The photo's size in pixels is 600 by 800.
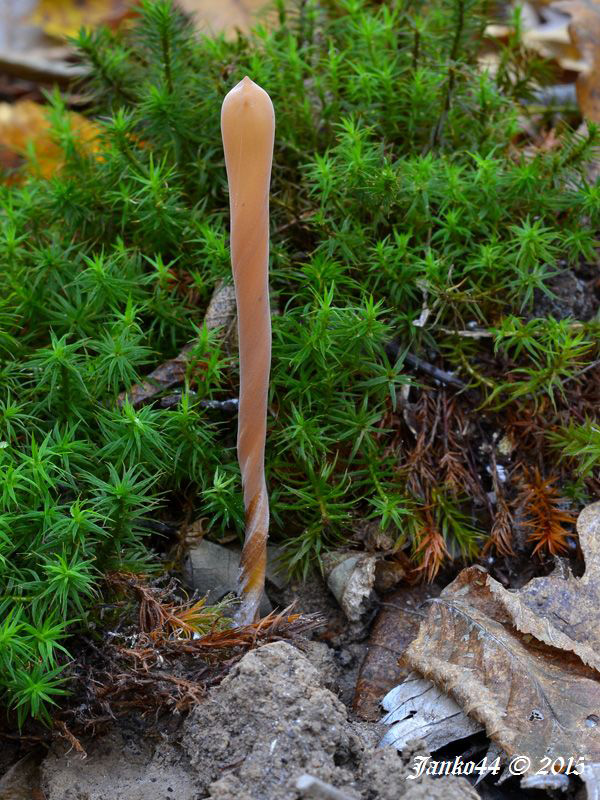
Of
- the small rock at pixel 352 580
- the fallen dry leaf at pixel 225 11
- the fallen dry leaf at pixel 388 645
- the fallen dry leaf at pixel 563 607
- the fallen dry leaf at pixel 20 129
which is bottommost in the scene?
the fallen dry leaf at pixel 388 645

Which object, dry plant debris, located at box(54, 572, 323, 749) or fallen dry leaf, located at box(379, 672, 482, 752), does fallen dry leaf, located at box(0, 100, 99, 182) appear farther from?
fallen dry leaf, located at box(379, 672, 482, 752)

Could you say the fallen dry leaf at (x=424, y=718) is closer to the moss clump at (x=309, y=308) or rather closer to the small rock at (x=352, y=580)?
the small rock at (x=352, y=580)

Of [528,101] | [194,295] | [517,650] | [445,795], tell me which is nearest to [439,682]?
[517,650]

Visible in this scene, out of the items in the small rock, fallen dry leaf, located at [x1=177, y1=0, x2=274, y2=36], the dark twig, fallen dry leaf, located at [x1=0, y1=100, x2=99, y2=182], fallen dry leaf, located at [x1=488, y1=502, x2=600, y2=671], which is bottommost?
the small rock

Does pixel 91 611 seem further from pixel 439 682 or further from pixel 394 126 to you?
pixel 394 126

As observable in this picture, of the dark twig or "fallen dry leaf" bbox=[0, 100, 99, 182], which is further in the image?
"fallen dry leaf" bbox=[0, 100, 99, 182]

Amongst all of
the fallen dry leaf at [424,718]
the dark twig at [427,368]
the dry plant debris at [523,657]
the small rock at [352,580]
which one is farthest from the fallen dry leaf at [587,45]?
the fallen dry leaf at [424,718]

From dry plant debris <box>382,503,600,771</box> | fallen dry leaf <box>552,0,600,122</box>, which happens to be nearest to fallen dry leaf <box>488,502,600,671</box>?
dry plant debris <box>382,503,600,771</box>
